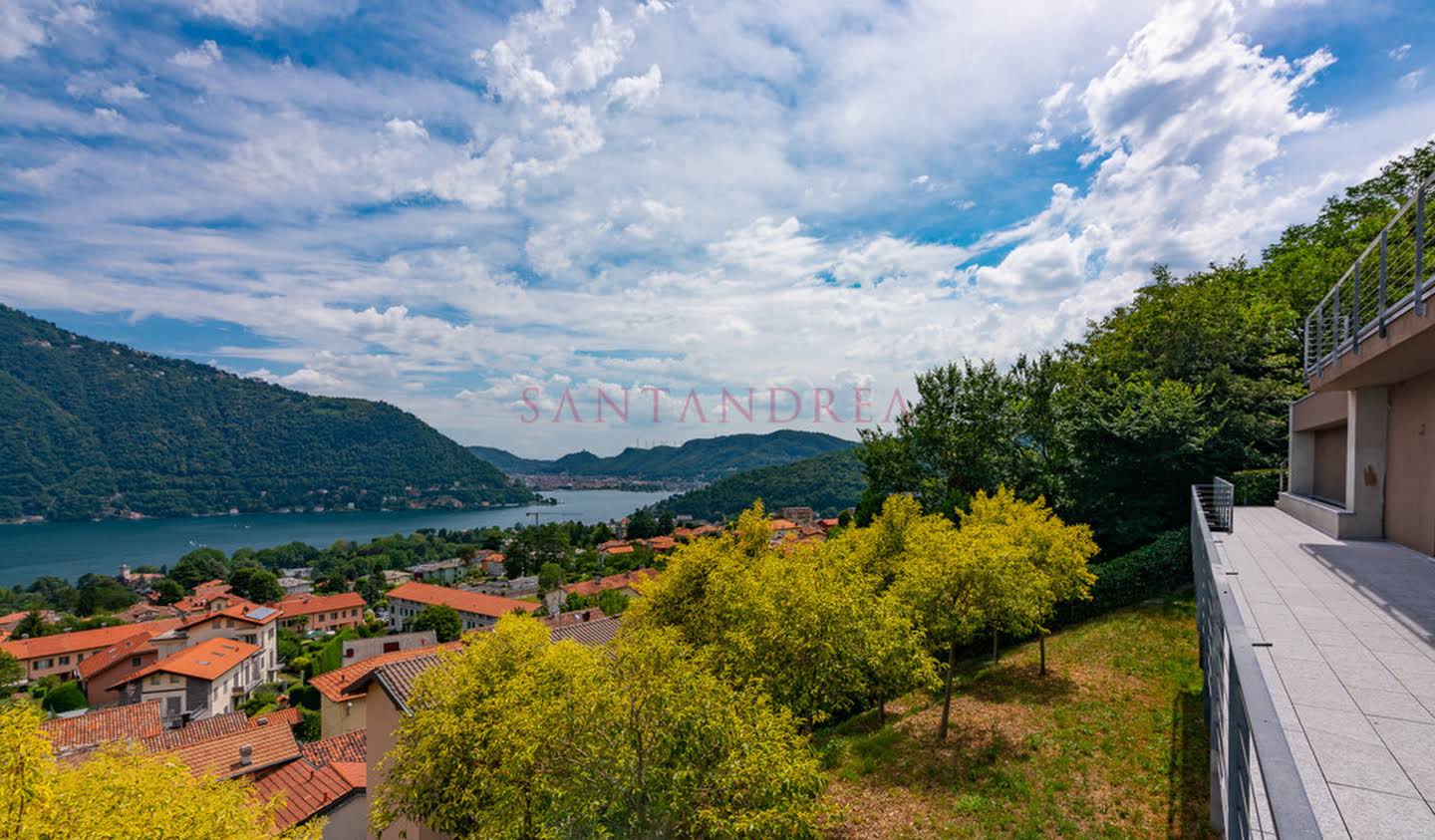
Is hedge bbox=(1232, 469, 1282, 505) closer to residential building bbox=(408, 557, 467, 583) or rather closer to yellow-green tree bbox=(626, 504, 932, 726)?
yellow-green tree bbox=(626, 504, 932, 726)

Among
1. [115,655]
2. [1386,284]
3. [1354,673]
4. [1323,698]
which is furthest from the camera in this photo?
[115,655]

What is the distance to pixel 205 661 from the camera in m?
40.9

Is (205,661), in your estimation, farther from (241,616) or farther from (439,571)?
(439,571)

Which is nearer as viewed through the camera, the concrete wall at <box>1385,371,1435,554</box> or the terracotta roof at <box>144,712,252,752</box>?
the concrete wall at <box>1385,371,1435,554</box>

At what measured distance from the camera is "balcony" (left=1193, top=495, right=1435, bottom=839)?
2.83 meters

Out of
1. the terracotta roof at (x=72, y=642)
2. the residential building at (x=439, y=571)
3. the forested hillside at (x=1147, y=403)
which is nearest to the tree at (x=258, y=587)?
the terracotta roof at (x=72, y=642)

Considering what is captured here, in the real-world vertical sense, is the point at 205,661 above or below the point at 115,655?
above

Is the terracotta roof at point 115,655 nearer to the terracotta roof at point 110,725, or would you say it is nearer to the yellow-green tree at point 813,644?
the terracotta roof at point 110,725

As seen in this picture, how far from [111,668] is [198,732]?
29.9 meters

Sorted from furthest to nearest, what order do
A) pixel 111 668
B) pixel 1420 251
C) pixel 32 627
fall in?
pixel 32 627
pixel 111 668
pixel 1420 251

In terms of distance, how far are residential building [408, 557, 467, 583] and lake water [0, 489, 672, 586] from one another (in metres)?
45.2

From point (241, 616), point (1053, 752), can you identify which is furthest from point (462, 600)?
point (1053, 752)

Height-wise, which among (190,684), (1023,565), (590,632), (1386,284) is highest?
(1386,284)

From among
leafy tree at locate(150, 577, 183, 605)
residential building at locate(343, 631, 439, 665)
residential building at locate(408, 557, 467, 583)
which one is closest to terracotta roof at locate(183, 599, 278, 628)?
residential building at locate(343, 631, 439, 665)
